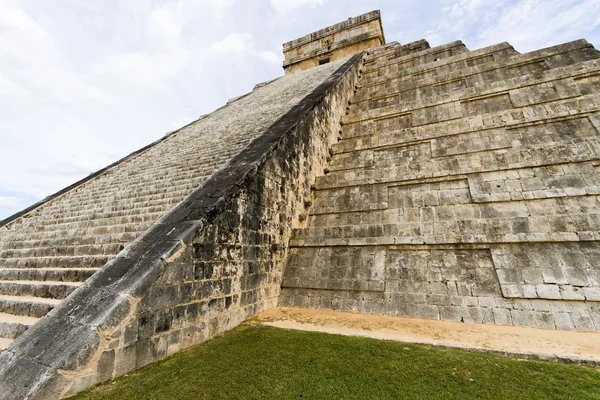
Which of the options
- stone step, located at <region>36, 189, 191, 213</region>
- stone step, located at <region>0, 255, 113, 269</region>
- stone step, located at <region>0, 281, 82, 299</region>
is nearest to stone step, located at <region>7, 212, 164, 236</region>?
stone step, located at <region>36, 189, 191, 213</region>

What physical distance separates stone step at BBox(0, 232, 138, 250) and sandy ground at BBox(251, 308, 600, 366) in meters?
2.76

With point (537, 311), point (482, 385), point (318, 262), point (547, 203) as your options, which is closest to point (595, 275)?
point (537, 311)

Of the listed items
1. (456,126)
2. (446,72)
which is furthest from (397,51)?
(456,126)

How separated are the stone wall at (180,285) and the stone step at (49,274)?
3.92 ft

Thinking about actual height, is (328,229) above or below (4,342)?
above

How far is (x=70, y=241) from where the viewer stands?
5.48m

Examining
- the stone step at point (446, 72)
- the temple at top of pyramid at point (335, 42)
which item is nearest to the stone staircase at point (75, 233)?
the stone step at point (446, 72)

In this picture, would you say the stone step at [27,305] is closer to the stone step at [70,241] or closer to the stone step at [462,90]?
the stone step at [70,241]

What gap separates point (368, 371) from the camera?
9.64 ft

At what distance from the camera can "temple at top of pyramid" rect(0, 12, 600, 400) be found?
3252 mm

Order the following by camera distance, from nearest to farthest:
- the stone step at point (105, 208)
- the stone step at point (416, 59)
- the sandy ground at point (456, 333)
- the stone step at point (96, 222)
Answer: the sandy ground at point (456, 333) → the stone step at point (96, 222) → the stone step at point (105, 208) → the stone step at point (416, 59)

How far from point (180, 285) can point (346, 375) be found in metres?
2.31

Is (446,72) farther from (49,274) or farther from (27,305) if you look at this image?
(27,305)

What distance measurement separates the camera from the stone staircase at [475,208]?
446 cm
